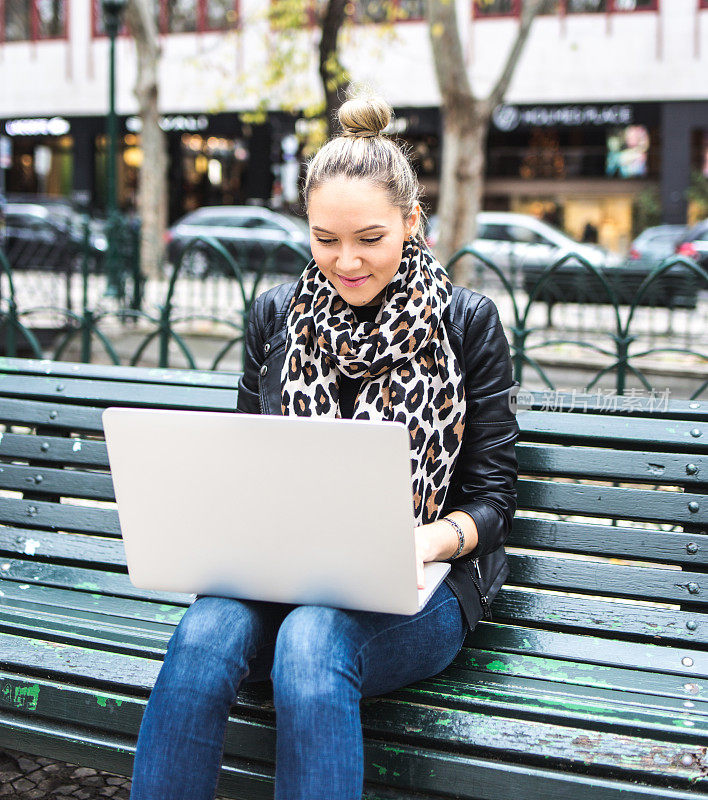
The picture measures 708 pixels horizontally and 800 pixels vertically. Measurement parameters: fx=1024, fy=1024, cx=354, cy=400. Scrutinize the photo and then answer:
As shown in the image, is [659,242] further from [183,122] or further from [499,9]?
[183,122]

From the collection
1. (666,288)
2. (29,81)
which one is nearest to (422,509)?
(666,288)

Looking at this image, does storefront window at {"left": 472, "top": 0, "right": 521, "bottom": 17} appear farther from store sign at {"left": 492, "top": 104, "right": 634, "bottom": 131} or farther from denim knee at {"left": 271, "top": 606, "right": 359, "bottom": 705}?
denim knee at {"left": 271, "top": 606, "right": 359, "bottom": 705}

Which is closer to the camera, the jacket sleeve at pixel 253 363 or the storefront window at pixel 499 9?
the jacket sleeve at pixel 253 363

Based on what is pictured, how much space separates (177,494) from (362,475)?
0.38 meters

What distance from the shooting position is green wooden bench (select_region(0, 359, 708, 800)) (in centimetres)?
197

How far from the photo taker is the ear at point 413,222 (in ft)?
7.68

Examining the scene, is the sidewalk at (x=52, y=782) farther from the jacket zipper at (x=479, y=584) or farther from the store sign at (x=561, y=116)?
Answer: the store sign at (x=561, y=116)

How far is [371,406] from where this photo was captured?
7.46ft

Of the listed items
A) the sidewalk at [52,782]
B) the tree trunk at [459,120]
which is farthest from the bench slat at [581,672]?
the tree trunk at [459,120]

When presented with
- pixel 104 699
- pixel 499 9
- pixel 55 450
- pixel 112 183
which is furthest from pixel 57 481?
pixel 499 9

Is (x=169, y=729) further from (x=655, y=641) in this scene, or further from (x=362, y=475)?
(x=655, y=641)

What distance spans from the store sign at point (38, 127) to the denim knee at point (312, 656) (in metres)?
28.6

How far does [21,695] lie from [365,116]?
1498mm

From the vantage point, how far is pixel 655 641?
2.38m
